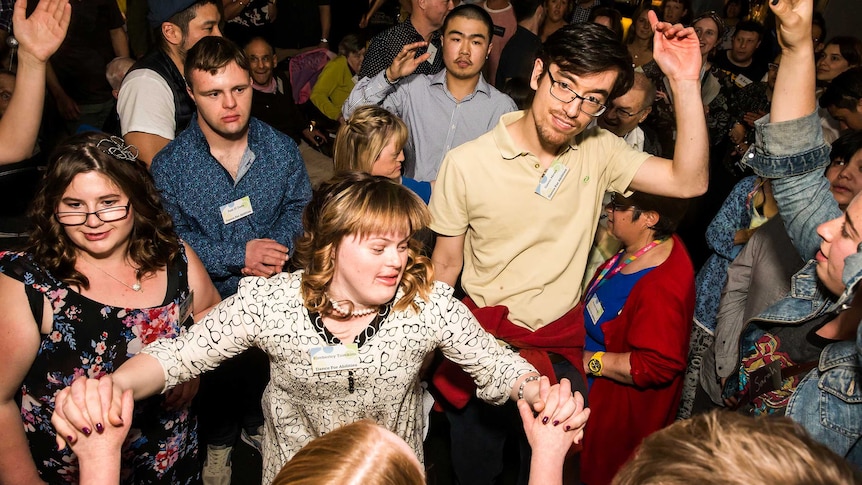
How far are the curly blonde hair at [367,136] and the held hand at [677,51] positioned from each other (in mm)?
1325

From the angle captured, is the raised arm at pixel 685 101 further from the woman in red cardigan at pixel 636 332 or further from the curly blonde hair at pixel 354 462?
the curly blonde hair at pixel 354 462

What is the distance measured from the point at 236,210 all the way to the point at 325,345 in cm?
111

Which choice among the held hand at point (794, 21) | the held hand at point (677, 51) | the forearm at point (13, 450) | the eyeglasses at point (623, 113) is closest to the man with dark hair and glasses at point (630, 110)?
the eyeglasses at point (623, 113)

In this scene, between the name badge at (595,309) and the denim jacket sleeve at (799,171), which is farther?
the name badge at (595,309)

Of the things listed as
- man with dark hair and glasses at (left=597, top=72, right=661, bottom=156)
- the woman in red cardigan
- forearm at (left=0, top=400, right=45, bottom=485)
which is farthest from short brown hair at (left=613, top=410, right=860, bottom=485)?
man with dark hair and glasses at (left=597, top=72, right=661, bottom=156)

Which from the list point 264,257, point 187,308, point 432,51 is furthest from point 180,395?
point 432,51

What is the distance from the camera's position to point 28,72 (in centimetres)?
216

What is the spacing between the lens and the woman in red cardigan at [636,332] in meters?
2.26

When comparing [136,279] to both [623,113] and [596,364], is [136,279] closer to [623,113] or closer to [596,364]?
[596,364]

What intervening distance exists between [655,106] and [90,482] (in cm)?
424

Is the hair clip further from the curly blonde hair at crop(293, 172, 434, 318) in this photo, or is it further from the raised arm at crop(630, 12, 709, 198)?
the raised arm at crop(630, 12, 709, 198)

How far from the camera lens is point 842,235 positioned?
153 centimetres

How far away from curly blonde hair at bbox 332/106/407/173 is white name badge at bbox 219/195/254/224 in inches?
20.8

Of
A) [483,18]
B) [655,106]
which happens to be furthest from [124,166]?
[655,106]
